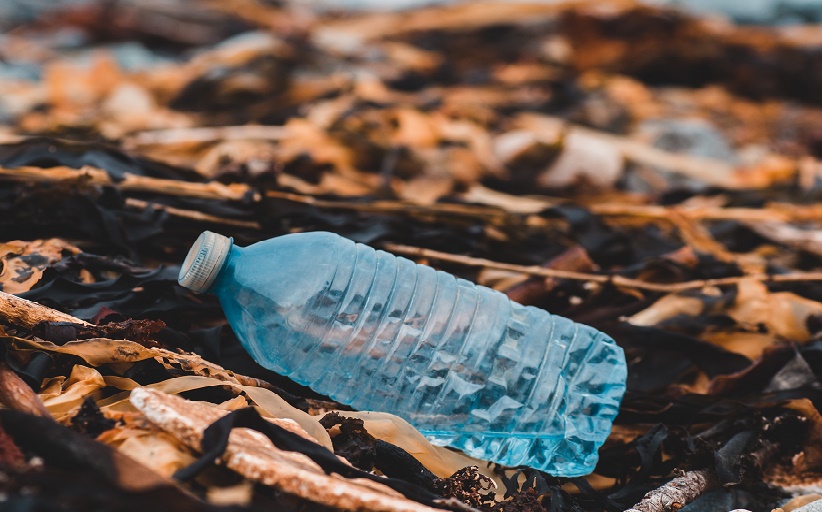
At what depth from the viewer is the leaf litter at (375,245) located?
130cm

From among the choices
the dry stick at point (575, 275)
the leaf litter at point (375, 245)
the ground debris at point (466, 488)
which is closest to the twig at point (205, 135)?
the leaf litter at point (375, 245)

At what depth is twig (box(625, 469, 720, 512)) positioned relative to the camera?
5.12ft

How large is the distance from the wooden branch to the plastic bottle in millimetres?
340

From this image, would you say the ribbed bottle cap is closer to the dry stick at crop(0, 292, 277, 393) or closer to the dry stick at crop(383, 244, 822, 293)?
the dry stick at crop(0, 292, 277, 393)

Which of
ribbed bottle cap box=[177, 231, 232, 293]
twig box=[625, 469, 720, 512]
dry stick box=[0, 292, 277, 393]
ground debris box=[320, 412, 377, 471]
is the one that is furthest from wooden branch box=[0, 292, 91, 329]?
twig box=[625, 469, 720, 512]

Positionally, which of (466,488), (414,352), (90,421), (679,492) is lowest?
(679,492)

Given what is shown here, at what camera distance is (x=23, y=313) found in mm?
1590

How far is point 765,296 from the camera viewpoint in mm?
2395

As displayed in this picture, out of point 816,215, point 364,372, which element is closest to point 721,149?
point 816,215

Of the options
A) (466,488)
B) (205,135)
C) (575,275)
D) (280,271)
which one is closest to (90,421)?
(280,271)

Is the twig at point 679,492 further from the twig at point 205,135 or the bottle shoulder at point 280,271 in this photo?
the twig at point 205,135

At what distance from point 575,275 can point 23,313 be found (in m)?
1.51

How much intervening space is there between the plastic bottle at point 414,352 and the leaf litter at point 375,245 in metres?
0.09

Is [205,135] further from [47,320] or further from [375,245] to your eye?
[47,320]
